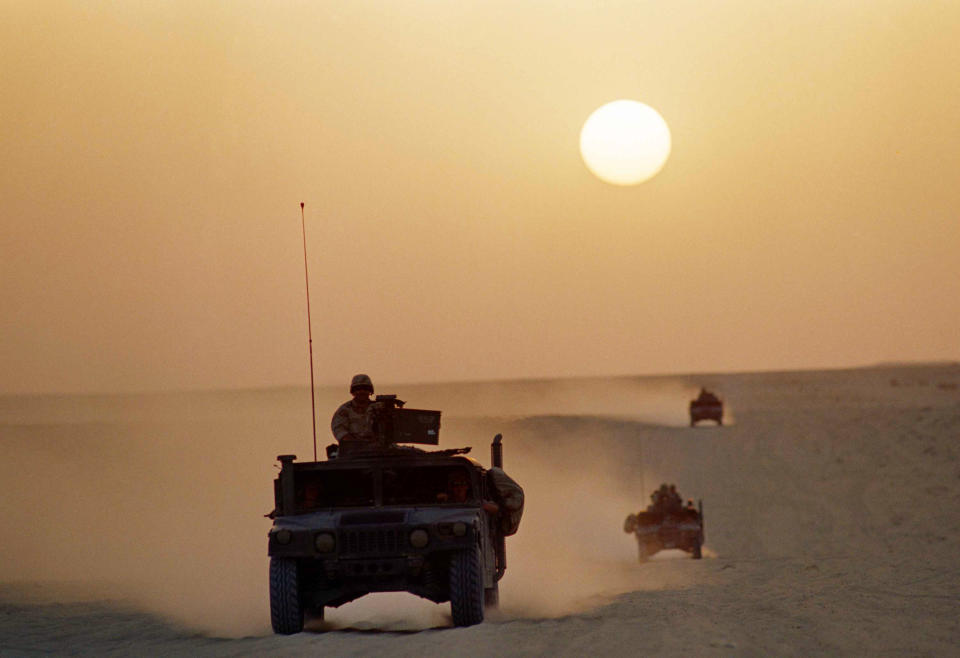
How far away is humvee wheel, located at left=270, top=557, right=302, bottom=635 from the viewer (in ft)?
46.2

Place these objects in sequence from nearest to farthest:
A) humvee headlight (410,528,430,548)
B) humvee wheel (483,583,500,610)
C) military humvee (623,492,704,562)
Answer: humvee headlight (410,528,430,548), humvee wheel (483,583,500,610), military humvee (623,492,704,562)

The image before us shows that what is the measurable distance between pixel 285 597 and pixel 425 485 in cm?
179

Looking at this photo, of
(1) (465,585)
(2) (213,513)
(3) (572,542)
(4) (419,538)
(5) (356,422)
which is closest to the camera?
(4) (419,538)

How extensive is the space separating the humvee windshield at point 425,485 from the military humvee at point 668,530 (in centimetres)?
1374

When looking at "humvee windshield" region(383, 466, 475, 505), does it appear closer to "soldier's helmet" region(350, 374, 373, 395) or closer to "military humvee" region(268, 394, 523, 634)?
"military humvee" region(268, 394, 523, 634)

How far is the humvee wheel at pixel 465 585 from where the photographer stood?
14.1 metres

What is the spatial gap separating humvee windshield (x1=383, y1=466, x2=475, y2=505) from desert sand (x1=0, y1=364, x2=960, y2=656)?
1.23 m

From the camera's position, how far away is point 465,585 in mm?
14094

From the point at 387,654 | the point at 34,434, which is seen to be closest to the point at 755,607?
the point at 387,654

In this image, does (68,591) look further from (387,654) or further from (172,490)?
(172,490)

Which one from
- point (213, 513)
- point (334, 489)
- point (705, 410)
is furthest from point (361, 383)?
point (705, 410)

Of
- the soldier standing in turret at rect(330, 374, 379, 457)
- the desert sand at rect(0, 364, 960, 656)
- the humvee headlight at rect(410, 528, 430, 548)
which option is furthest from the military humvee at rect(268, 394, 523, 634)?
the soldier standing in turret at rect(330, 374, 379, 457)

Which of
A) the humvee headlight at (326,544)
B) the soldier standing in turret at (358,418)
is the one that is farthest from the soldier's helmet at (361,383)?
the humvee headlight at (326,544)

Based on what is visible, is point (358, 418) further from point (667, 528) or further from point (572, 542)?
point (572, 542)
